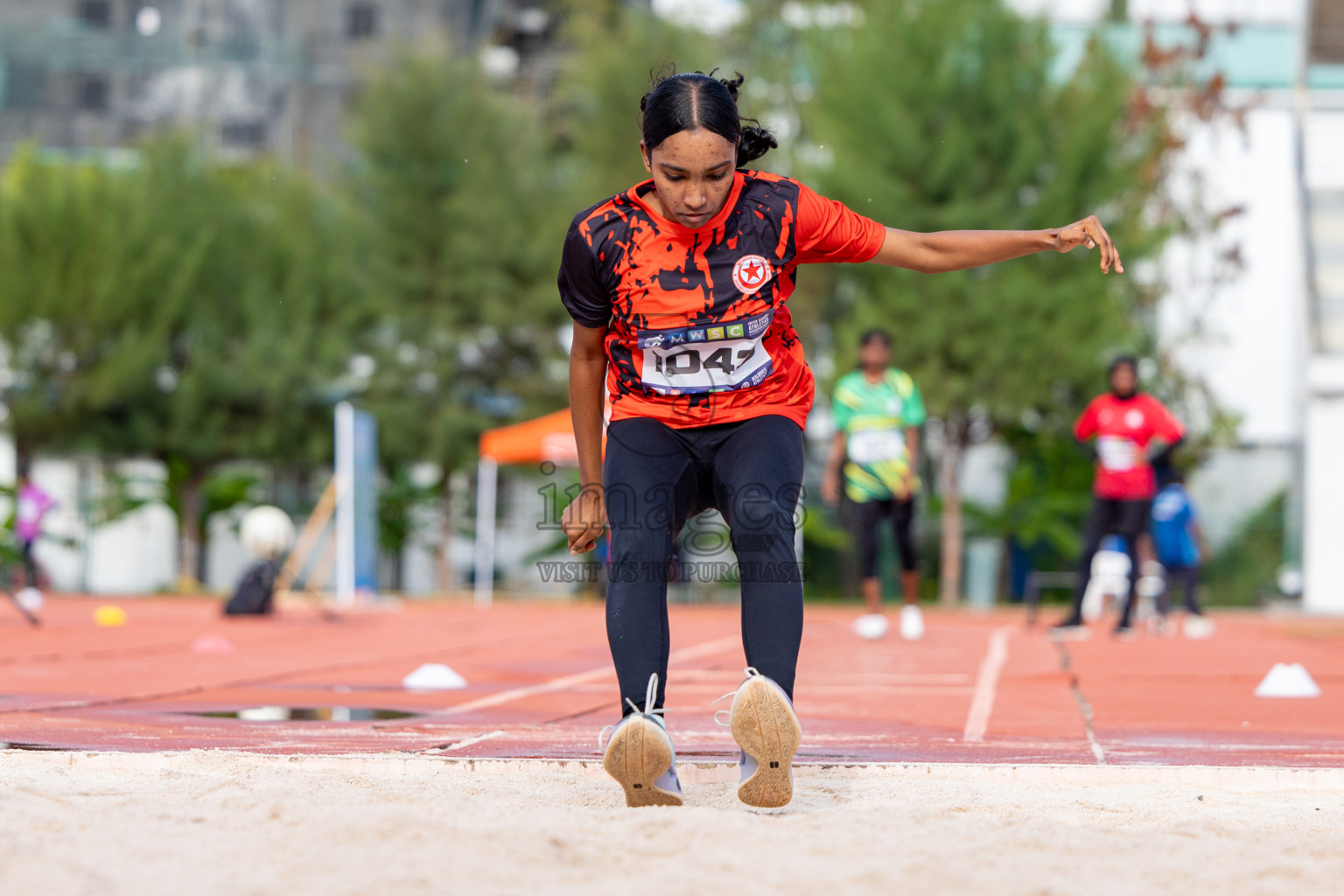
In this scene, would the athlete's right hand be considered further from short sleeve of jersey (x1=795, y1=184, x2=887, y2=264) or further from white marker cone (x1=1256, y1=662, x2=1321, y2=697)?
white marker cone (x1=1256, y1=662, x2=1321, y2=697)

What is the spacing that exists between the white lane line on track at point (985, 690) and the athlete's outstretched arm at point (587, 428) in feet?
5.07

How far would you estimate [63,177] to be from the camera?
21375 mm

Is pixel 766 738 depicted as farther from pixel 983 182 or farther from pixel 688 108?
pixel 983 182

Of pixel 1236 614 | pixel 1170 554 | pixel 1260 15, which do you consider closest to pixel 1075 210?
pixel 1236 614

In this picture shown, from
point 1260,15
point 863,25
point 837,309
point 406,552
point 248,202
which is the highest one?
point 1260,15

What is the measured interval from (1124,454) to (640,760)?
26.3ft

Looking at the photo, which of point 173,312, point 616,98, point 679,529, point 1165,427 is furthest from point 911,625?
point 173,312

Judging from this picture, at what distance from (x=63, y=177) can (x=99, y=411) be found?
3440 millimetres

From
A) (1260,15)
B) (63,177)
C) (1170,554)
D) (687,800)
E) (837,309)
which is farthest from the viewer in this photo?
(1260,15)

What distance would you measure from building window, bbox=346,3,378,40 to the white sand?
43627 mm

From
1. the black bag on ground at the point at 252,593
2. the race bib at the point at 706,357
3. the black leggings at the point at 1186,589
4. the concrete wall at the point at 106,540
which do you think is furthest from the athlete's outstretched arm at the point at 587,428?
the concrete wall at the point at 106,540

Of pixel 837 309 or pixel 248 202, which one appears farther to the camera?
pixel 248 202

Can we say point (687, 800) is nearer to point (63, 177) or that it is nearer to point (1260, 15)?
point (63, 177)

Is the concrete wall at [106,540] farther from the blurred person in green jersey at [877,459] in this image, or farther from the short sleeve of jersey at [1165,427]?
the short sleeve of jersey at [1165,427]
